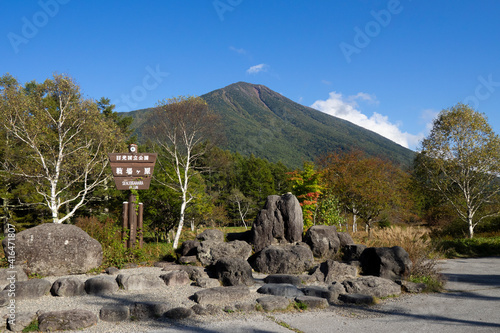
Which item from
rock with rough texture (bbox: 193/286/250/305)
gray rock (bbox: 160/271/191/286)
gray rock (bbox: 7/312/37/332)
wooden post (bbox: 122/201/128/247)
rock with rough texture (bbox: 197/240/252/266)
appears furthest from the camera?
wooden post (bbox: 122/201/128/247)

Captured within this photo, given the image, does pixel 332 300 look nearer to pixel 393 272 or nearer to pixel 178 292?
pixel 393 272

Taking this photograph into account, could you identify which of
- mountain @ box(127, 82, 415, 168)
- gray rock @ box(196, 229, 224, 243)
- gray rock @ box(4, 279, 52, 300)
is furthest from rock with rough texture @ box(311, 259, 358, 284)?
mountain @ box(127, 82, 415, 168)

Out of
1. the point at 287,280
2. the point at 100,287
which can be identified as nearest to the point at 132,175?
the point at 100,287

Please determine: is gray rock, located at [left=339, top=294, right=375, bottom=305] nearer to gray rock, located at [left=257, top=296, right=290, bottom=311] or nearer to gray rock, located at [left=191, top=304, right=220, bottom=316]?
gray rock, located at [left=257, top=296, right=290, bottom=311]

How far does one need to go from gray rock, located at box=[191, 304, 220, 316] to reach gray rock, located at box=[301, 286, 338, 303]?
2.16 meters

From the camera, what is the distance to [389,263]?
8602mm

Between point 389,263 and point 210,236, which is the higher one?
point 210,236

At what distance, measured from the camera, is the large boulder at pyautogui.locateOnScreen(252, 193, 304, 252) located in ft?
38.7

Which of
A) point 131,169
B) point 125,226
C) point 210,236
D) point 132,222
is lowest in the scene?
point 210,236

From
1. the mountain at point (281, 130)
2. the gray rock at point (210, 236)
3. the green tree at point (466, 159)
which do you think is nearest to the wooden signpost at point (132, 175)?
the gray rock at point (210, 236)

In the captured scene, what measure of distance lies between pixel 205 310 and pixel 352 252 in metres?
6.26

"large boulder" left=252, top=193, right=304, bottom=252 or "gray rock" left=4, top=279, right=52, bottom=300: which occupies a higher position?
"large boulder" left=252, top=193, right=304, bottom=252

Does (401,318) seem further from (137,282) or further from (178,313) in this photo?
(137,282)

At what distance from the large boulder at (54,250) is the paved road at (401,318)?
4.82 metres
